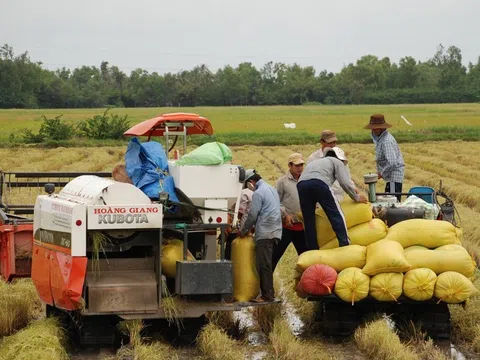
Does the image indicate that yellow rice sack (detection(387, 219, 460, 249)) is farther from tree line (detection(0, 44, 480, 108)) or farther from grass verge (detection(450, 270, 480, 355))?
tree line (detection(0, 44, 480, 108))

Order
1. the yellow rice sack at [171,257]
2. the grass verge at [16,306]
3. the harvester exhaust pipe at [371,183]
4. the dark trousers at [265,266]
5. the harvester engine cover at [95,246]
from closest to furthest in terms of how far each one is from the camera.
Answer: the harvester engine cover at [95,246] < the yellow rice sack at [171,257] < the grass verge at [16,306] < the dark trousers at [265,266] < the harvester exhaust pipe at [371,183]

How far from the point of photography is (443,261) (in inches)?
385

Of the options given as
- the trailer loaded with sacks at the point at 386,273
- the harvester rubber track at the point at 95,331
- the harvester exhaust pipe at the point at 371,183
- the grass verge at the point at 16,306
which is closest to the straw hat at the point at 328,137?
the harvester exhaust pipe at the point at 371,183

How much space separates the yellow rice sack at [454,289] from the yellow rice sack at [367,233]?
898mm

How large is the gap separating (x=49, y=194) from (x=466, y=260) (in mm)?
4038

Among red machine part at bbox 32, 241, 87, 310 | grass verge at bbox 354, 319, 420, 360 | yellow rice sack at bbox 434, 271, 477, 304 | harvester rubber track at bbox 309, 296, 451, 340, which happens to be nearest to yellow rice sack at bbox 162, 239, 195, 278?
red machine part at bbox 32, 241, 87, 310

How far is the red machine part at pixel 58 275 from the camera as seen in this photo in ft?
29.6

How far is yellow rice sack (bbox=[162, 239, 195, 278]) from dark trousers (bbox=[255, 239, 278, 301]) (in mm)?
745

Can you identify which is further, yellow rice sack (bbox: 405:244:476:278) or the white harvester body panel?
yellow rice sack (bbox: 405:244:476:278)

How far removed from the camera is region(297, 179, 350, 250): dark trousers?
403 inches

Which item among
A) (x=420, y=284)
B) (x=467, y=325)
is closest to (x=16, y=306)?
(x=420, y=284)

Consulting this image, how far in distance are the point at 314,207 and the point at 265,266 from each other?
0.83 m

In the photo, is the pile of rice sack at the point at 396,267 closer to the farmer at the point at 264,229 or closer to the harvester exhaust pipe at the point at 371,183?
the farmer at the point at 264,229

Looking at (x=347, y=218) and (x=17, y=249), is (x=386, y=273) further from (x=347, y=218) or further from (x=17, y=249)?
(x=17, y=249)
